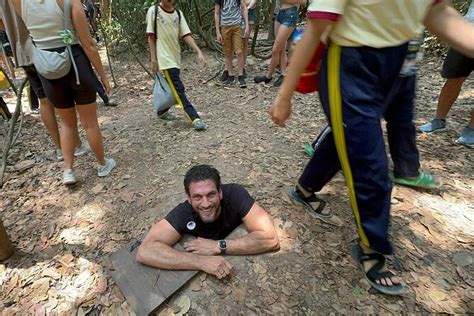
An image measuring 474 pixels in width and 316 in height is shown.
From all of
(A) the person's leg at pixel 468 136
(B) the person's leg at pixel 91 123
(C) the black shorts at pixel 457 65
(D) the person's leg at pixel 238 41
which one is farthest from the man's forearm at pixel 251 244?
(D) the person's leg at pixel 238 41

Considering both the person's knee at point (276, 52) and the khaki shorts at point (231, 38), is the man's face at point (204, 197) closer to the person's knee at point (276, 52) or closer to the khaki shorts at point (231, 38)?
the person's knee at point (276, 52)

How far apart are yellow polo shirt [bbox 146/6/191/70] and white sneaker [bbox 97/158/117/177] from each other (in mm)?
1470

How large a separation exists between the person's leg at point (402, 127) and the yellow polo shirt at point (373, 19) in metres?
0.34

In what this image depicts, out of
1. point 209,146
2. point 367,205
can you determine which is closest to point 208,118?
point 209,146

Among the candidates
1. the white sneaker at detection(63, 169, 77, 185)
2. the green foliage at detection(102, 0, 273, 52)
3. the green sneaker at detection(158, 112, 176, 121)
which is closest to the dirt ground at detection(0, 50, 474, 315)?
the white sneaker at detection(63, 169, 77, 185)

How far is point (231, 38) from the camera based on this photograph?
6.12 m

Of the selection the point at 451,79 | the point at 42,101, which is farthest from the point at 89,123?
the point at 451,79

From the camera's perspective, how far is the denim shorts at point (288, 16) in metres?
4.96

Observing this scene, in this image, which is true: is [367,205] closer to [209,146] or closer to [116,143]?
[209,146]

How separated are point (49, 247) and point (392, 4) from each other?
291cm

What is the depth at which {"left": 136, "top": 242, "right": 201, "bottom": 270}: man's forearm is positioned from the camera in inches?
84.0

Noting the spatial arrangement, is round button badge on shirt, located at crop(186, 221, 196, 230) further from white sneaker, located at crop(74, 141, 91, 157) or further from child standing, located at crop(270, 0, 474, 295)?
white sneaker, located at crop(74, 141, 91, 157)

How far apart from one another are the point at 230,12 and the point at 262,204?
438cm

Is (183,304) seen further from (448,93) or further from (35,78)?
(448,93)
